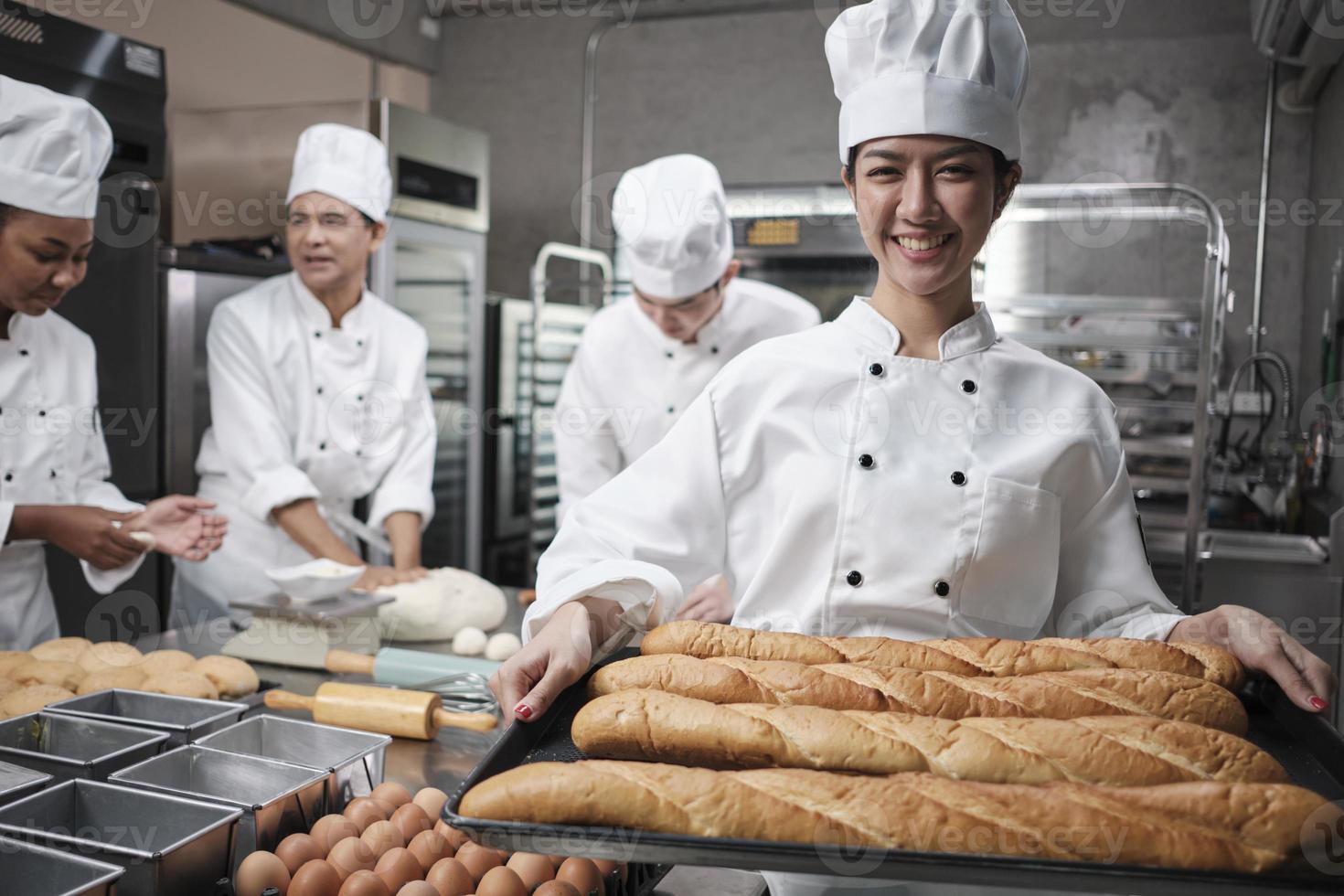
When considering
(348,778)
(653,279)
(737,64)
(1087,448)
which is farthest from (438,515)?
(1087,448)

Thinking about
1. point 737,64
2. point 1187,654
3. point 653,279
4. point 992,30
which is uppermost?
point 737,64

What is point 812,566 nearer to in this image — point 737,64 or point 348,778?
point 348,778

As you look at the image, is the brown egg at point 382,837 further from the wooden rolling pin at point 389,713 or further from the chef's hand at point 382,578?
the chef's hand at point 382,578

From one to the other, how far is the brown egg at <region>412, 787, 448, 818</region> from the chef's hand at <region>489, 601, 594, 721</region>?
1.10ft

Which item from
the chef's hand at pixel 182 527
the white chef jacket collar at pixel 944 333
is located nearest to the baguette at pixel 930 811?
the white chef jacket collar at pixel 944 333

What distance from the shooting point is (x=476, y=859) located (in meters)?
1.30

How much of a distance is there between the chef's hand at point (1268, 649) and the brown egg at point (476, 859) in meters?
0.92

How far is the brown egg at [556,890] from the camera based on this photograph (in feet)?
4.01

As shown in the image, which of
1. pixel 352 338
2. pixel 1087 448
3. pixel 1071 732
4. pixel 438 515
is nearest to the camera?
pixel 1071 732

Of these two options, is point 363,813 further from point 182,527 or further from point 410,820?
point 182,527

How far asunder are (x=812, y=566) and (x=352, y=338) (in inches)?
89.6

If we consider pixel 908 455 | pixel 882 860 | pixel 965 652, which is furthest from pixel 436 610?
pixel 882 860

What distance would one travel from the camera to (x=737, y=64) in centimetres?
592

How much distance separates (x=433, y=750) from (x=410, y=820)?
356mm
